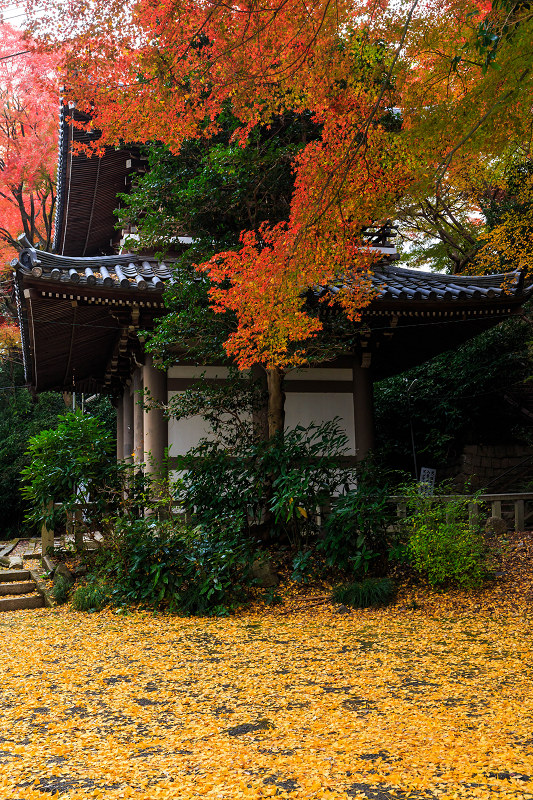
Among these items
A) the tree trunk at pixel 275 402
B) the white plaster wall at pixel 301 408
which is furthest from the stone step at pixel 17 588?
the tree trunk at pixel 275 402

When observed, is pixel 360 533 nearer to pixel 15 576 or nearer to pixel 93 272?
pixel 93 272

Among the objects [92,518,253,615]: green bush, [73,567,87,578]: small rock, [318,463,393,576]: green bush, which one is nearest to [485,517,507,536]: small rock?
[318,463,393,576]: green bush

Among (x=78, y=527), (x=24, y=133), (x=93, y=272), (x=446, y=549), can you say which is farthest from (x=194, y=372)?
(x=24, y=133)

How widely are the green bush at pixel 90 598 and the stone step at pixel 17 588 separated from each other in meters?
1.39

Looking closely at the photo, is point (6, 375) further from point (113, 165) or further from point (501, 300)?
point (501, 300)

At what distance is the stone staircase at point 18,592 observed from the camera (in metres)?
7.04

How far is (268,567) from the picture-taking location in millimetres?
6566

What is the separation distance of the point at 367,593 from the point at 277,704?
2579mm

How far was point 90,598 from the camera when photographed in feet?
20.8

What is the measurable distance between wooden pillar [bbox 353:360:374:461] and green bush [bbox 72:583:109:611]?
169 inches

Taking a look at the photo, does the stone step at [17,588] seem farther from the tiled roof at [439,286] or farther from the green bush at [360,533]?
the tiled roof at [439,286]

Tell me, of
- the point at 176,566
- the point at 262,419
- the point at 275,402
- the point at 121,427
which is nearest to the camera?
the point at 176,566

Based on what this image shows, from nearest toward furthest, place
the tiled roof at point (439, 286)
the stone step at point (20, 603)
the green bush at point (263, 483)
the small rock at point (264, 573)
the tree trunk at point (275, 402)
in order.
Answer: the small rock at point (264, 573), the green bush at point (263, 483), the stone step at point (20, 603), the tree trunk at point (275, 402), the tiled roof at point (439, 286)

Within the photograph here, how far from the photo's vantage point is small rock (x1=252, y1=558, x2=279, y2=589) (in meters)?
6.50
